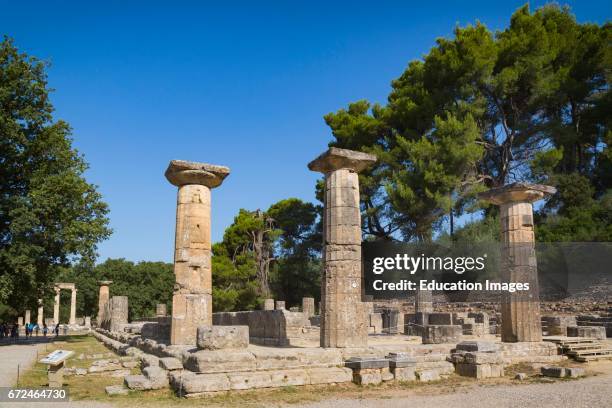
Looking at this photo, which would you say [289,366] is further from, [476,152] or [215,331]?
[476,152]

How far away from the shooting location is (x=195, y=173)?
40.8ft

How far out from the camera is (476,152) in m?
25.4

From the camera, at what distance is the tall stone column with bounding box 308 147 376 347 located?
10.4 m

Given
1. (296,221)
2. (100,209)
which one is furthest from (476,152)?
(100,209)

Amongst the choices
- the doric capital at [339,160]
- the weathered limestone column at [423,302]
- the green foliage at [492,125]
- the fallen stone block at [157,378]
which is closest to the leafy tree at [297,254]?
the green foliage at [492,125]

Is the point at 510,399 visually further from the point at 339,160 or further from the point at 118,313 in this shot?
the point at 118,313

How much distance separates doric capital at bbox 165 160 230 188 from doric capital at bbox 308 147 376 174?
2.58 m

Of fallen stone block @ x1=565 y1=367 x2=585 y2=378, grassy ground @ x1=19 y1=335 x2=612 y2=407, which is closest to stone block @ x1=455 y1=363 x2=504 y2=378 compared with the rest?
grassy ground @ x1=19 y1=335 x2=612 y2=407

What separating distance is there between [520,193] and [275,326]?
7.36m

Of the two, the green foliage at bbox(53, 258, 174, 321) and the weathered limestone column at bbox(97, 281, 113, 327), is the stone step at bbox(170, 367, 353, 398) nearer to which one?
the weathered limestone column at bbox(97, 281, 113, 327)

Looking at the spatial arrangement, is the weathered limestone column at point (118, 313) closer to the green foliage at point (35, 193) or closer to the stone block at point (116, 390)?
the green foliage at point (35, 193)

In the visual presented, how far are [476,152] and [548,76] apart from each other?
242 inches

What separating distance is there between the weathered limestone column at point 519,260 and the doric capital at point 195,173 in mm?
6693

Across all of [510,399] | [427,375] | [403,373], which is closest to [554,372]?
[427,375]
